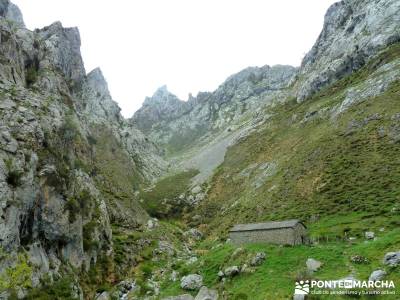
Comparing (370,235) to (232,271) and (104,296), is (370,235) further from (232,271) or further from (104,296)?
(104,296)

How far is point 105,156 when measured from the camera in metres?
118

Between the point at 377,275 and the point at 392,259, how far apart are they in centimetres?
257

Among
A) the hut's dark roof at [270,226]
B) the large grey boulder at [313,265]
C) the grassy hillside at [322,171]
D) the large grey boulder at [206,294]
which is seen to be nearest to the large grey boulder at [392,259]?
the large grey boulder at [313,265]

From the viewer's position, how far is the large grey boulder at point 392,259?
32531 mm

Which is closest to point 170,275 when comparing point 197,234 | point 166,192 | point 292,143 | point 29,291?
point 29,291

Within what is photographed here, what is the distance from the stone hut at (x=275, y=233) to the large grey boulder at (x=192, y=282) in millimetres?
12661

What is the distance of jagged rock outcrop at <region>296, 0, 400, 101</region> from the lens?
122250mm

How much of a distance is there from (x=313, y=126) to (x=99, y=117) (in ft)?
253

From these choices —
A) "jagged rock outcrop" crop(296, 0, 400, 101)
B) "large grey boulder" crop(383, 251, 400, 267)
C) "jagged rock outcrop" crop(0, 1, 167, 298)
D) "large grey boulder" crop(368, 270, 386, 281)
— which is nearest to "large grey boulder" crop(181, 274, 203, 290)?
"jagged rock outcrop" crop(0, 1, 167, 298)

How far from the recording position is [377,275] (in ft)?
104

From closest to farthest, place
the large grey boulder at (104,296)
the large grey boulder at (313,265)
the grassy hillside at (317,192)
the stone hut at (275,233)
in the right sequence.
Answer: the large grey boulder at (313,265) < the grassy hillside at (317,192) < the large grey boulder at (104,296) < the stone hut at (275,233)

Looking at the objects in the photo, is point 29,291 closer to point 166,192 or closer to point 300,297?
point 300,297

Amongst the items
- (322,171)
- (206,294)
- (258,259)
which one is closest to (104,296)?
(206,294)

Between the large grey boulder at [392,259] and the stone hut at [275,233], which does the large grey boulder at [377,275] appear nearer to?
the large grey boulder at [392,259]
